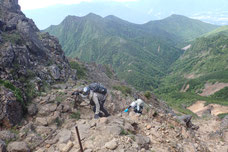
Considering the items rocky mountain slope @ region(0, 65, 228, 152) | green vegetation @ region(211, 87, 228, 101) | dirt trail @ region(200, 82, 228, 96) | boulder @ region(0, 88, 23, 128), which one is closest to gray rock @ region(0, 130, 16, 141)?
rocky mountain slope @ region(0, 65, 228, 152)

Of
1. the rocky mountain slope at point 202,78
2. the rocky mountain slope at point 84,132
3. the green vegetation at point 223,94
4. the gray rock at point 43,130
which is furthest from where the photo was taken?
the rocky mountain slope at point 202,78

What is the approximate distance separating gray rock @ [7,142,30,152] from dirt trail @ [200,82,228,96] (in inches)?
3543

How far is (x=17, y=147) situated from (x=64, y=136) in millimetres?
2085

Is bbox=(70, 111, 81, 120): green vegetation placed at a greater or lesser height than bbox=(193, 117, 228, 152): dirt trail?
greater

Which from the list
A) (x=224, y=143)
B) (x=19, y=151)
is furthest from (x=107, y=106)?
(x=224, y=143)

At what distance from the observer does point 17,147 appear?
7973mm

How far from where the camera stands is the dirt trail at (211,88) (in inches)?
3213

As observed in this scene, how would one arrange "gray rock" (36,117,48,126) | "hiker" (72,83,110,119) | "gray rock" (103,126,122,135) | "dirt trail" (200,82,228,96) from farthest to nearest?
1. "dirt trail" (200,82,228,96)
2. "gray rock" (36,117,48,126)
3. "hiker" (72,83,110,119)
4. "gray rock" (103,126,122,135)

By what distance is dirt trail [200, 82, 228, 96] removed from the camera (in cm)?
8162

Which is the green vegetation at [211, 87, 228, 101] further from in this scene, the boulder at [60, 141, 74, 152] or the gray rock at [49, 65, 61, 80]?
the boulder at [60, 141, 74, 152]

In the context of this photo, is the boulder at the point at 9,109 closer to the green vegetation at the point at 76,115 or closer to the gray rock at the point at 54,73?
the green vegetation at the point at 76,115

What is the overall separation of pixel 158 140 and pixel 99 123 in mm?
3272

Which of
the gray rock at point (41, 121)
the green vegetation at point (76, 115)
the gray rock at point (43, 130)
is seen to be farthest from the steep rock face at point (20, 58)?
the green vegetation at point (76, 115)

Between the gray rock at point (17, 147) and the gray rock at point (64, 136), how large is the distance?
4.90ft
